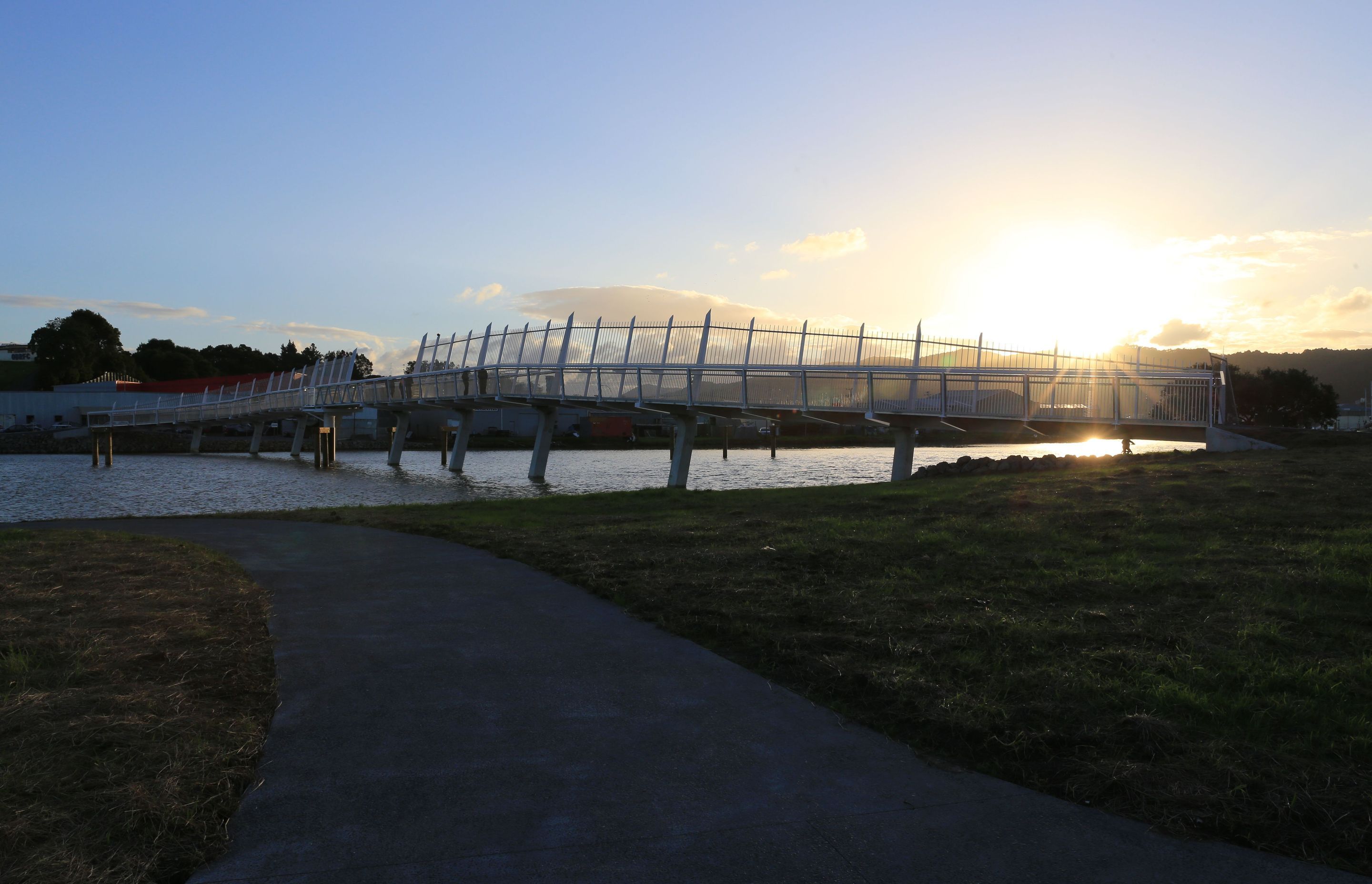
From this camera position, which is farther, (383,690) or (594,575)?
(594,575)

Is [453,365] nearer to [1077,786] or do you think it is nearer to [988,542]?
[988,542]

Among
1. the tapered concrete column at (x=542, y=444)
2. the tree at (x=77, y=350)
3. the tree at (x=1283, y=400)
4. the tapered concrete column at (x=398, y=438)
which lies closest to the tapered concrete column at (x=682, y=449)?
the tapered concrete column at (x=542, y=444)

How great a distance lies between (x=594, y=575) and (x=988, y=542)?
4.39m

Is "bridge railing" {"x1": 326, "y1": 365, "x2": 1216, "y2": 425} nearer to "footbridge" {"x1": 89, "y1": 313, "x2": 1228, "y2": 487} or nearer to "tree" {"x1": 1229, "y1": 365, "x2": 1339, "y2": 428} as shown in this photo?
"footbridge" {"x1": 89, "y1": 313, "x2": 1228, "y2": 487}

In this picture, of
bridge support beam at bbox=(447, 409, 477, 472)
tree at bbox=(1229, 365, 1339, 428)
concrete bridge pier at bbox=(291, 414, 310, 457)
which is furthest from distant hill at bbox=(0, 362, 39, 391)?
tree at bbox=(1229, 365, 1339, 428)

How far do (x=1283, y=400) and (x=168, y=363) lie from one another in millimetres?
131147

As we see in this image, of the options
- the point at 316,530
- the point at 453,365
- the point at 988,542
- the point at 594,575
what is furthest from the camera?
the point at 453,365

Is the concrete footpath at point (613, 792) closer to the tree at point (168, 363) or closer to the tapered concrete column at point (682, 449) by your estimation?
the tapered concrete column at point (682, 449)

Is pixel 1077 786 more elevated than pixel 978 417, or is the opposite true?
pixel 978 417

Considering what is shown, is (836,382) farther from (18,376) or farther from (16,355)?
(16,355)

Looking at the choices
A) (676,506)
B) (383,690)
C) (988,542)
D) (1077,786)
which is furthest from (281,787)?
(676,506)

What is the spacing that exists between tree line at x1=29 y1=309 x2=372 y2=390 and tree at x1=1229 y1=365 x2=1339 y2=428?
82285 mm

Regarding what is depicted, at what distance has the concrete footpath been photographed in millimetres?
3346

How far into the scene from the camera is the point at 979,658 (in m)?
5.71
